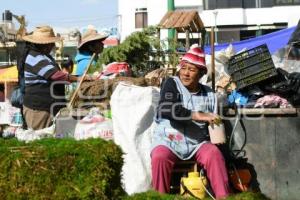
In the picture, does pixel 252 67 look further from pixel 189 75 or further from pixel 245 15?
pixel 245 15

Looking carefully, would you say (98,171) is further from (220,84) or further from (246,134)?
(220,84)

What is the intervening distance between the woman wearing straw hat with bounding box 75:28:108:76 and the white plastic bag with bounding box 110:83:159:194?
1248mm

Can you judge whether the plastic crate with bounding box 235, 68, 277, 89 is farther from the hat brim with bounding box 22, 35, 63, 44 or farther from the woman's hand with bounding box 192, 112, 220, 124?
the hat brim with bounding box 22, 35, 63, 44

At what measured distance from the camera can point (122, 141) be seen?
6.22 metres

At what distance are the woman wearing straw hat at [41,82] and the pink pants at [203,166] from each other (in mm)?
1765

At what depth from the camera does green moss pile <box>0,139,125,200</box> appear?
368 cm

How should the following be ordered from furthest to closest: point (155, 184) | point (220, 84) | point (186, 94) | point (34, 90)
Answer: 1. point (220, 84)
2. point (34, 90)
3. point (186, 94)
4. point (155, 184)

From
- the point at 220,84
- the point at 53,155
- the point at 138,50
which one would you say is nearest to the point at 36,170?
the point at 53,155

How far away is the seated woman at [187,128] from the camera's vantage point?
5566 mm

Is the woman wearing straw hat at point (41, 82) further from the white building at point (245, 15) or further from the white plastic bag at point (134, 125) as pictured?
the white building at point (245, 15)

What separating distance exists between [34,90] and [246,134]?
2517 millimetres

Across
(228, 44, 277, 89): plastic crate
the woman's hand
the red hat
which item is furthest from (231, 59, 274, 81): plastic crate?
the woman's hand

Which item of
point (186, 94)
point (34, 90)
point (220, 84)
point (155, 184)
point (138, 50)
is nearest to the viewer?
point (155, 184)

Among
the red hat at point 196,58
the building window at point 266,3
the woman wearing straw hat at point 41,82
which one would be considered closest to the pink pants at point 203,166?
the red hat at point 196,58
